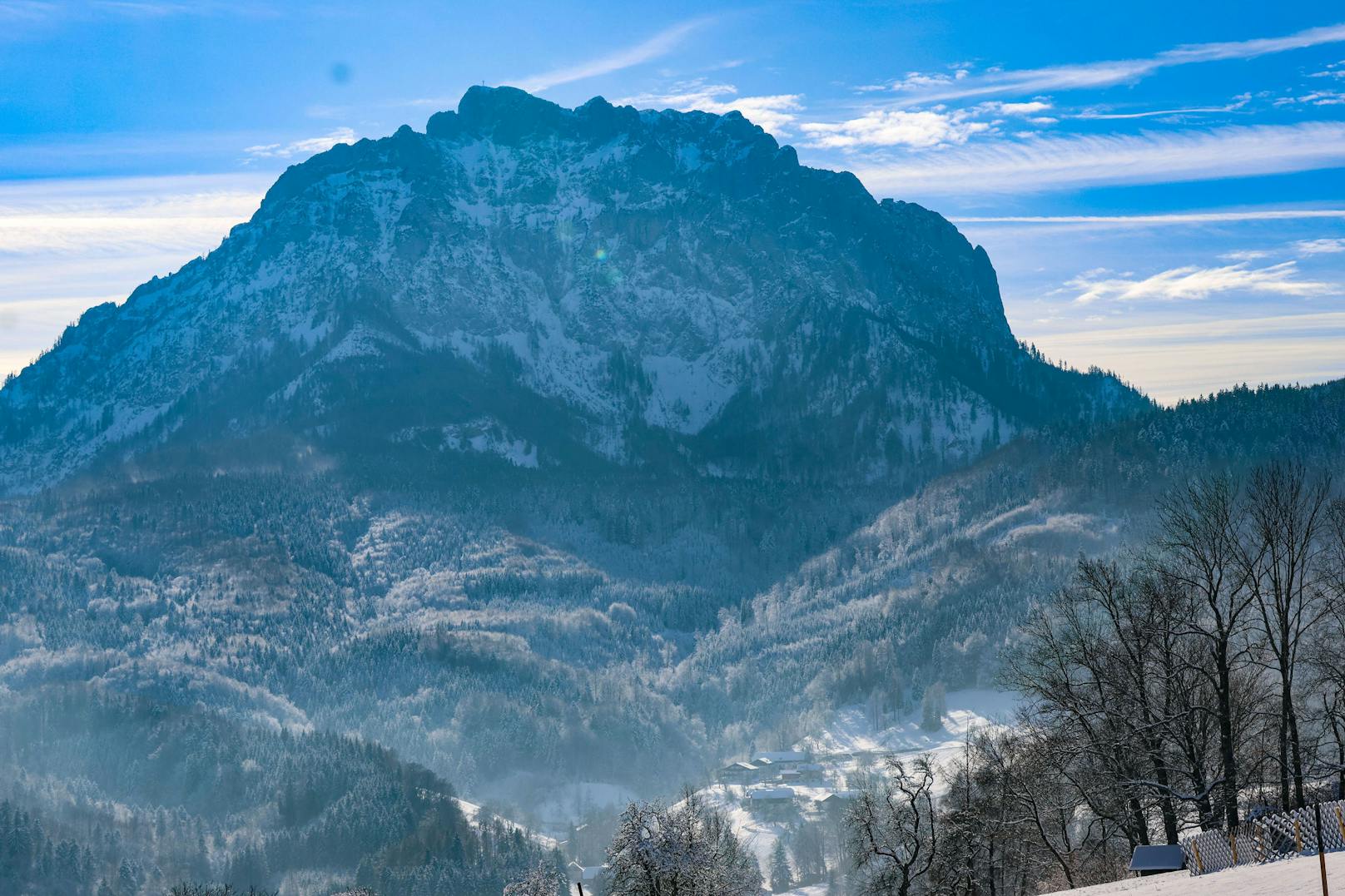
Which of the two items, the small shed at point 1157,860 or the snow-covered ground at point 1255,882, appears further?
the small shed at point 1157,860

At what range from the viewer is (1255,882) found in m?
51.2

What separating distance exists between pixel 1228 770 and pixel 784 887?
139814mm

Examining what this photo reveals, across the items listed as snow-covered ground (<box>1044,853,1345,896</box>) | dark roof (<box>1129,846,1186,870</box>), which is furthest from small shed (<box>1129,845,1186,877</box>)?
snow-covered ground (<box>1044,853,1345,896</box>)

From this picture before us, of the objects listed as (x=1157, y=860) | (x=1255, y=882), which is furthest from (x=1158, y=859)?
(x=1255, y=882)

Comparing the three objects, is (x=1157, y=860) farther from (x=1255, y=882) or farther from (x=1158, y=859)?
(x=1255, y=882)

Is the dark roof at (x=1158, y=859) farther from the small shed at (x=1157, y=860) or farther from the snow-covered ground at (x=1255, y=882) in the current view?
the snow-covered ground at (x=1255, y=882)

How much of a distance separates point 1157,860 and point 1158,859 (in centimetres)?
10

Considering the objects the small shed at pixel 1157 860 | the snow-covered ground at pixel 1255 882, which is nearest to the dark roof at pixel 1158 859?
the small shed at pixel 1157 860

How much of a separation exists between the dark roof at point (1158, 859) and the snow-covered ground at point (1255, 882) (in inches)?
170

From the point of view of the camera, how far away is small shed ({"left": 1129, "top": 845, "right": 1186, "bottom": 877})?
63.9 meters

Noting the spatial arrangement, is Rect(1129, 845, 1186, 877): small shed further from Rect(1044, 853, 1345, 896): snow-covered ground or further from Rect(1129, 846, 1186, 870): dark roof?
Rect(1044, 853, 1345, 896): snow-covered ground

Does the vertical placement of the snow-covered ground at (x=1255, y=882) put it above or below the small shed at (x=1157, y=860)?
above

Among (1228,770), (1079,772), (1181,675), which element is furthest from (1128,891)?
(1079,772)

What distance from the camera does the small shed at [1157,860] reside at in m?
63.9
